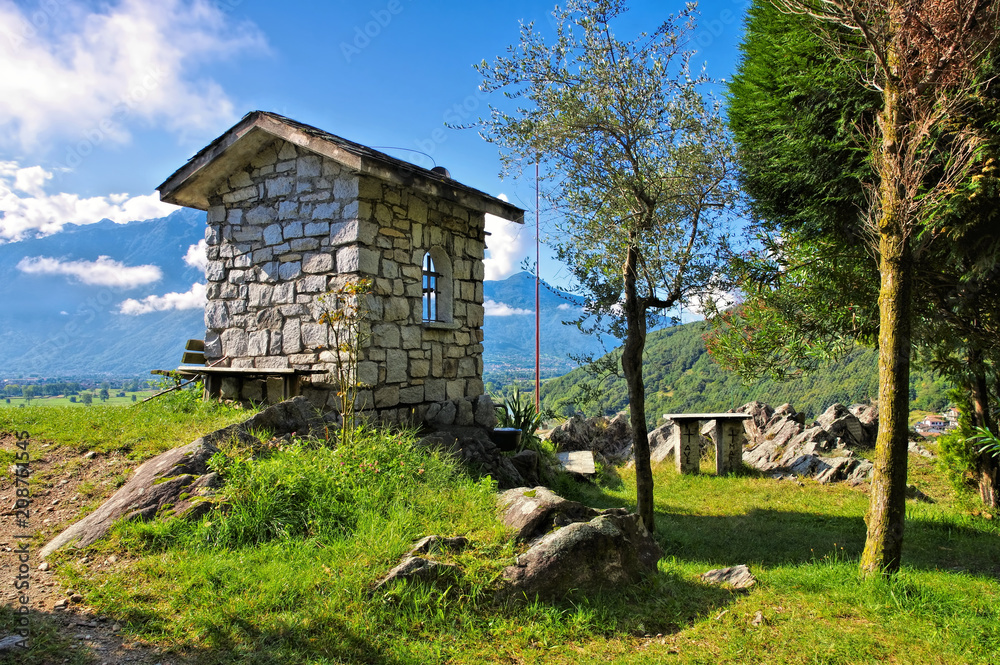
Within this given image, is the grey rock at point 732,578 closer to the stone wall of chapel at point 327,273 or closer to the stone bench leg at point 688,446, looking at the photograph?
the stone wall of chapel at point 327,273

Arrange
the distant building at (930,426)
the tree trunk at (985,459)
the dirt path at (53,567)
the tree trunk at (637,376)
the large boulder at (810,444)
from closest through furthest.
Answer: the dirt path at (53,567) → the tree trunk at (637,376) → the tree trunk at (985,459) → the large boulder at (810,444) → the distant building at (930,426)

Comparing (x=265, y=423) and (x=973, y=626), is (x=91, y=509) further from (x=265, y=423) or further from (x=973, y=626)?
(x=973, y=626)

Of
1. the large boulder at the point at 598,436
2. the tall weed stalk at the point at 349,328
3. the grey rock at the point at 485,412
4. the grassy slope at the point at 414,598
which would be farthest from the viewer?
the large boulder at the point at 598,436

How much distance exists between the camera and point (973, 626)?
3.89 meters

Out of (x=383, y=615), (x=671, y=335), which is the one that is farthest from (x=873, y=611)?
(x=671, y=335)

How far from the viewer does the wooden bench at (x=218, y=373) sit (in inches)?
306

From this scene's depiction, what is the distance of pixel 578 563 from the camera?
433 cm

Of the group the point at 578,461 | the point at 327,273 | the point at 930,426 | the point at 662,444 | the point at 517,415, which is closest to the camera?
the point at 327,273

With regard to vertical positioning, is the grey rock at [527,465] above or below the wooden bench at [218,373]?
below

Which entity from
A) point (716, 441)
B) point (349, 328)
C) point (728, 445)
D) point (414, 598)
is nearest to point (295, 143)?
point (349, 328)

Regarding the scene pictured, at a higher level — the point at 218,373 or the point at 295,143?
the point at 295,143

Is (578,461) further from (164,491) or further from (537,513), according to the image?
(164,491)

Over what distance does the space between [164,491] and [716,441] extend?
33.0 ft

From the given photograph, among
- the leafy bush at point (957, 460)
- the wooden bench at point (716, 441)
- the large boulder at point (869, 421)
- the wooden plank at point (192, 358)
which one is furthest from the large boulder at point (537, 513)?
the large boulder at point (869, 421)
